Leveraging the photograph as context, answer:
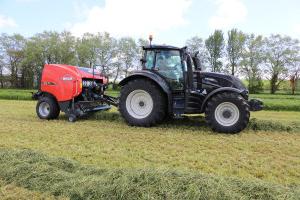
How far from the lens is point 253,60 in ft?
150

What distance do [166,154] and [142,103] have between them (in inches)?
119

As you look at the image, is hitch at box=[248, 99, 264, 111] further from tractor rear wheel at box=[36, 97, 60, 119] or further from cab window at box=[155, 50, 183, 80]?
tractor rear wheel at box=[36, 97, 60, 119]

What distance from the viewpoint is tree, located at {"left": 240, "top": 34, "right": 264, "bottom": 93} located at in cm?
4525

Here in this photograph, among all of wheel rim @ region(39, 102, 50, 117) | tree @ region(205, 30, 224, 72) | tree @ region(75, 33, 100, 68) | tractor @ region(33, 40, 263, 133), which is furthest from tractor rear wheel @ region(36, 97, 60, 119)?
tree @ region(205, 30, 224, 72)

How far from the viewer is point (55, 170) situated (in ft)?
13.5

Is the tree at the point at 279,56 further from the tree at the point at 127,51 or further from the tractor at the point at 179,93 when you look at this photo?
the tractor at the point at 179,93

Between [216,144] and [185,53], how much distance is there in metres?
2.62

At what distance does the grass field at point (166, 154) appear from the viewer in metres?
3.59

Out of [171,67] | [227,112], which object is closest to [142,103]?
[171,67]

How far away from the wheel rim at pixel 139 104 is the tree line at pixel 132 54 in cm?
3585

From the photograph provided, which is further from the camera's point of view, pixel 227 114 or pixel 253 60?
pixel 253 60

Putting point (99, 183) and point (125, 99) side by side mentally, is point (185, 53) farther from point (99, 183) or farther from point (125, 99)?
point (99, 183)

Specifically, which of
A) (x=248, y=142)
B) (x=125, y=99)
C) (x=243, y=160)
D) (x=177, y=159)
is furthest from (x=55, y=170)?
(x=125, y=99)

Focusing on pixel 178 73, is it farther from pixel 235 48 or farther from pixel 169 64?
pixel 235 48
